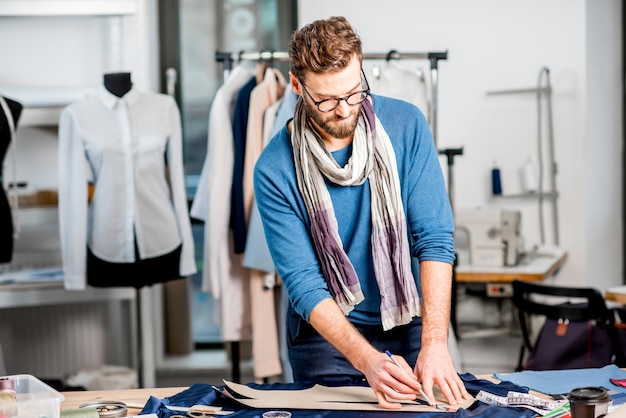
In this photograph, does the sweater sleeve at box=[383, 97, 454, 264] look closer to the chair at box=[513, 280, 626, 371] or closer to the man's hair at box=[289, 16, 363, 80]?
the man's hair at box=[289, 16, 363, 80]

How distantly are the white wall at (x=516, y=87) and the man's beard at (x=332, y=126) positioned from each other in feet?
8.79

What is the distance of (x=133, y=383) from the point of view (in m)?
4.02

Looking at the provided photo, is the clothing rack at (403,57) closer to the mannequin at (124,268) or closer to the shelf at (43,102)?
the mannequin at (124,268)

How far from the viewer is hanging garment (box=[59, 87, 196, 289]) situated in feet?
11.8

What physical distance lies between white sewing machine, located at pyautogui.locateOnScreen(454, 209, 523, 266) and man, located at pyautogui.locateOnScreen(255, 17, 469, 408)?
6.51 feet

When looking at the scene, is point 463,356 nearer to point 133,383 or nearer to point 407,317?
point 133,383

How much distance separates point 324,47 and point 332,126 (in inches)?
8.0

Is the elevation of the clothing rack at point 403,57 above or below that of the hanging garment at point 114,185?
above

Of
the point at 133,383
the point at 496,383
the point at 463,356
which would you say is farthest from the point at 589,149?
the point at 496,383

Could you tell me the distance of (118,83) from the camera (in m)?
3.63

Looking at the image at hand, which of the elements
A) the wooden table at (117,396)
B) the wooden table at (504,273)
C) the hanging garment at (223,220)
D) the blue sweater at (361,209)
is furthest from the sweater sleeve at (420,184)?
the wooden table at (504,273)

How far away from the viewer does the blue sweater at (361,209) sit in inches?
83.7

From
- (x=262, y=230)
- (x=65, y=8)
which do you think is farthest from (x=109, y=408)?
(x=65, y=8)

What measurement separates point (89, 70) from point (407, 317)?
112 inches
